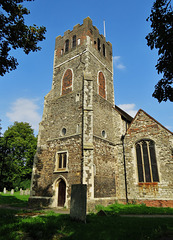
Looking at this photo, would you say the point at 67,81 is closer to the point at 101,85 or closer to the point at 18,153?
the point at 101,85

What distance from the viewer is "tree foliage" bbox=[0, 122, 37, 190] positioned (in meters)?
30.6

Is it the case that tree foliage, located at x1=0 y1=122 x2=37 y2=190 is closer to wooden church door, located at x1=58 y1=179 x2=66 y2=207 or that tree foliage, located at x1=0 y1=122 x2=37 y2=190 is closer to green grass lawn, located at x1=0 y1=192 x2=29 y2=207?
green grass lawn, located at x1=0 y1=192 x2=29 y2=207

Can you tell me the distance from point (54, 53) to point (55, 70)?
10.2 feet

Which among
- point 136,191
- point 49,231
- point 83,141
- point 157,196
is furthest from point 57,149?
point 49,231

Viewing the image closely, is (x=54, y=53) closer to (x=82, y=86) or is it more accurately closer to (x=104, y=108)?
(x=82, y=86)

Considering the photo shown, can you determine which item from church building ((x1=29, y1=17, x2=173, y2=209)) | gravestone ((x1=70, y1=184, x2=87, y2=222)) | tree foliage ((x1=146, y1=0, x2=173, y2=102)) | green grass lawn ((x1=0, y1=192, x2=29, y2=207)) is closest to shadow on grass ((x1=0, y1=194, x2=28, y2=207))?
green grass lawn ((x1=0, y1=192, x2=29, y2=207))

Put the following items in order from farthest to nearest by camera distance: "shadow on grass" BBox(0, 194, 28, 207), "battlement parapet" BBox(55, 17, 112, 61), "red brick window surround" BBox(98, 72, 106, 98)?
"battlement parapet" BBox(55, 17, 112, 61)
"red brick window surround" BBox(98, 72, 106, 98)
"shadow on grass" BBox(0, 194, 28, 207)

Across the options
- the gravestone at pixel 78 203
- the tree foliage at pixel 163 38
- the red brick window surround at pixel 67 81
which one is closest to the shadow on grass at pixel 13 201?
the gravestone at pixel 78 203

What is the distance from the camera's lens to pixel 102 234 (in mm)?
5148

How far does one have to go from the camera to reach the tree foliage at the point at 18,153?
30.6 meters

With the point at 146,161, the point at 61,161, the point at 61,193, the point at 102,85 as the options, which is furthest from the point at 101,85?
the point at 61,193

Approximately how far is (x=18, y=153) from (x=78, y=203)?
28.1 metres

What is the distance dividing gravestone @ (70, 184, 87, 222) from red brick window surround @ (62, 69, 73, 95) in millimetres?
11672

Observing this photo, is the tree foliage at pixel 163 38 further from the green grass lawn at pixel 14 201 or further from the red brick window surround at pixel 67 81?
the green grass lawn at pixel 14 201
